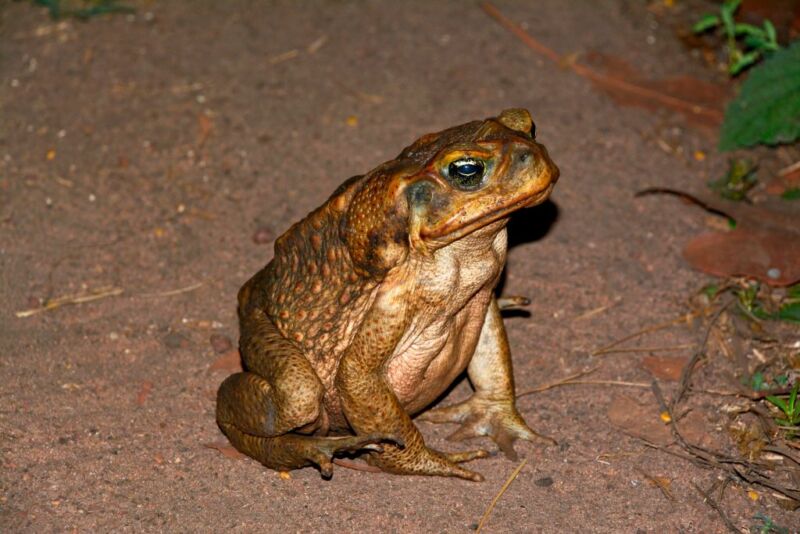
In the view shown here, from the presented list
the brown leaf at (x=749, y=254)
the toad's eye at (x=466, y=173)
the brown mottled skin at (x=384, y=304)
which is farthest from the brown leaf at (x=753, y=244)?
the toad's eye at (x=466, y=173)

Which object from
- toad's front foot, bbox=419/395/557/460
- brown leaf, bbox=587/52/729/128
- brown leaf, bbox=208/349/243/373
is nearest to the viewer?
toad's front foot, bbox=419/395/557/460

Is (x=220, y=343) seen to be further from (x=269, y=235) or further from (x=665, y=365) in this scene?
(x=665, y=365)

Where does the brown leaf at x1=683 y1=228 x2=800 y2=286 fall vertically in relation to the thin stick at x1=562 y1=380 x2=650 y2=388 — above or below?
above

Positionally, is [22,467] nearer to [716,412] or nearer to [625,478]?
[625,478]

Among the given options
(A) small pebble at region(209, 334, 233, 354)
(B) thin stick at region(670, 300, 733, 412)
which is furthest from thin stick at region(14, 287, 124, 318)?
(B) thin stick at region(670, 300, 733, 412)

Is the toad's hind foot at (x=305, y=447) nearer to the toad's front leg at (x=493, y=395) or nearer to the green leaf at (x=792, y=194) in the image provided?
the toad's front leg at (x=493, y=395)

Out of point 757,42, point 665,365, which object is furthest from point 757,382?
point 757,42

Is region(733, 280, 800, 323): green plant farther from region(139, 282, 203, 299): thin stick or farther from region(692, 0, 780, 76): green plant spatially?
region(139, 282, 203, 299): thin stick

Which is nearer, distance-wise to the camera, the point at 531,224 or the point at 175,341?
the point at 175,341
